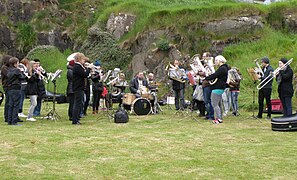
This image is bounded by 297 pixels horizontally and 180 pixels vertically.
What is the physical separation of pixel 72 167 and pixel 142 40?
55.1 ft

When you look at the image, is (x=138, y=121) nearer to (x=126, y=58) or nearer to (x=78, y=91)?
(x=78, y=91)

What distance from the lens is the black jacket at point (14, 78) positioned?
10.5 m

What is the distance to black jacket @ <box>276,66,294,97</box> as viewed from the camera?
11.0 m

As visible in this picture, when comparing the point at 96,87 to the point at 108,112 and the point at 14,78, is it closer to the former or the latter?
the point at 108,112

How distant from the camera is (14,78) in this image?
1053 centimetres

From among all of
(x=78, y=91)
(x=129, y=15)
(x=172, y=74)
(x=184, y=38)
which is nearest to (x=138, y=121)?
(x=78, y=91)

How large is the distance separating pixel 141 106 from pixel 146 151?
245 inches

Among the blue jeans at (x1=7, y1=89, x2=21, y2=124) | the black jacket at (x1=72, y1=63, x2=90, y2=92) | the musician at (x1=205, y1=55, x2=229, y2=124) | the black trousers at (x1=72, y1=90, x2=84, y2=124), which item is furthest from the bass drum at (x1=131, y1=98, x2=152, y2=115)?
the blue jeans at (x1=7, y1=89, x2=21, y2=124)

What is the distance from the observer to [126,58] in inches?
917

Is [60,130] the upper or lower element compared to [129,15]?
lower

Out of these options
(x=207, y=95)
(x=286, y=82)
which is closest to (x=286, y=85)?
(x=286, y=82)

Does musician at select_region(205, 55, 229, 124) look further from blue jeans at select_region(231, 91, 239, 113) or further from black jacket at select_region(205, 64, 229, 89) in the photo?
blue jeans at select_region(231, 91, 239, 113)

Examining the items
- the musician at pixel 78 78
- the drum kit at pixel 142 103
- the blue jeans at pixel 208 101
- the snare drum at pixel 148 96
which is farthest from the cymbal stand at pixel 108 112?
the blue jeans at pixel 208 101

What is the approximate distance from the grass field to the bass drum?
2.42 m
